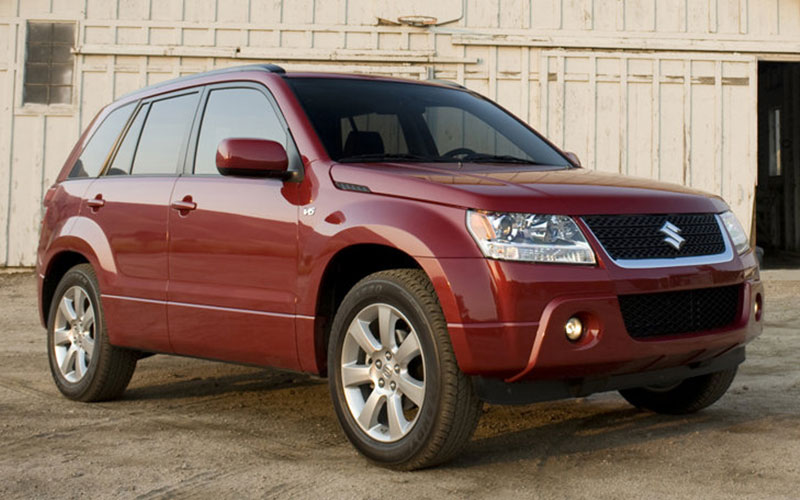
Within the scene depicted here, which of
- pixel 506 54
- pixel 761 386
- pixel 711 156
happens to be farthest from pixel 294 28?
pixel 761 386

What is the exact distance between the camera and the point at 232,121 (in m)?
4.96

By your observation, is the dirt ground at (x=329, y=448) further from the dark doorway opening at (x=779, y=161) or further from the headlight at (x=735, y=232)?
the dark doorway opening at (x=779, y=161)

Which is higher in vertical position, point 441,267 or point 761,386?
point 441,267

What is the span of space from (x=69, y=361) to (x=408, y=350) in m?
2.69

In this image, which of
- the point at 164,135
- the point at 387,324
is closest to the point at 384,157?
the point at 387,324

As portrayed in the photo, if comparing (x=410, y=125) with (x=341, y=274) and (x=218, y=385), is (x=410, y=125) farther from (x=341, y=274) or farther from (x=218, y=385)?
(x=218, y=385)

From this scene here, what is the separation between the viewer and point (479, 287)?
3.62m

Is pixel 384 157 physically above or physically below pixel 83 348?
above

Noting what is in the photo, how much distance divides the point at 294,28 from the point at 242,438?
32.0ft

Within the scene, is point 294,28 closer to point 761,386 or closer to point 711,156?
point 711,156

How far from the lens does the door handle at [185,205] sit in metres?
4.85

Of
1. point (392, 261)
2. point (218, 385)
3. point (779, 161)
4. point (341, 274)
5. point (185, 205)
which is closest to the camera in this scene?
point (392, 261)

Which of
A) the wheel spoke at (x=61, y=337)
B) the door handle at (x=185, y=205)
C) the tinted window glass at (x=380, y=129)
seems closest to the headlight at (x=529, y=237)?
the tinted window glass at (x=380, y=129)

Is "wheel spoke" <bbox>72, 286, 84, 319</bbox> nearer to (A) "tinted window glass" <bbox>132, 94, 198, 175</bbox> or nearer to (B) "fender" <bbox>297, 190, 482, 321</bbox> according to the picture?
(A) "tinted window glass" <bbox>132, 94, 198, 175</bbox>
